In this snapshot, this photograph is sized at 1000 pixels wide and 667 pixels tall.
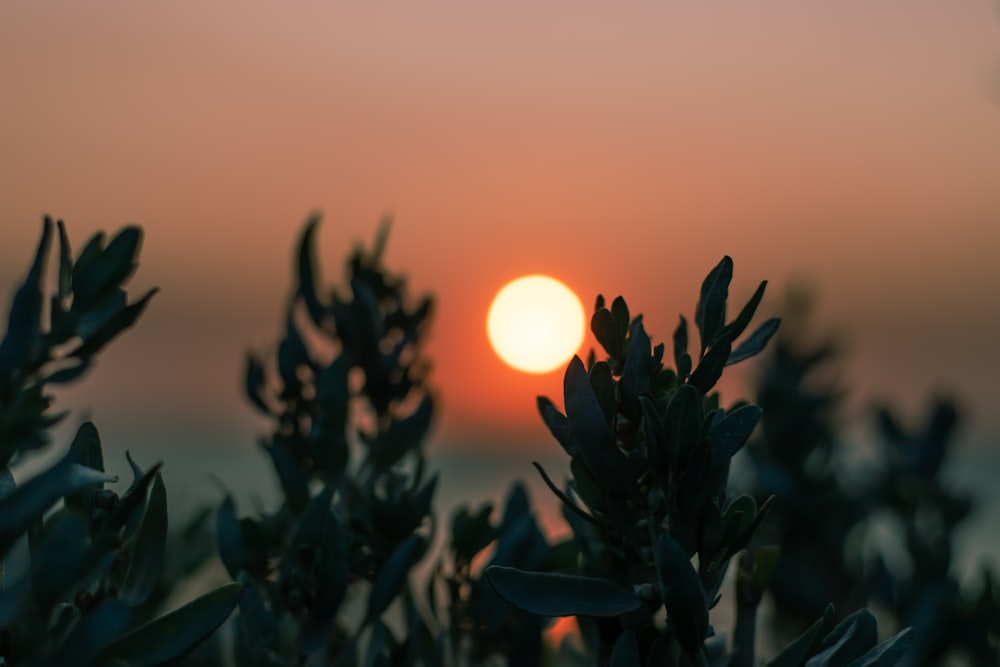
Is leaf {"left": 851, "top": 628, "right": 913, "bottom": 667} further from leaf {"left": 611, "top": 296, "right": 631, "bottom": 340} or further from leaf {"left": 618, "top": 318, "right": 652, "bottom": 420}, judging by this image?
leaf {"left": 611, "top": 296, "right": 631, "bottom": 340}

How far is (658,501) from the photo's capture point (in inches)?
67.8

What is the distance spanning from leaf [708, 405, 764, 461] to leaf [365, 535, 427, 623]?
0.79 meters

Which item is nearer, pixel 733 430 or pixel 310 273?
pixel 733 430

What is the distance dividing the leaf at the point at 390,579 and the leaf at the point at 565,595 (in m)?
0.55

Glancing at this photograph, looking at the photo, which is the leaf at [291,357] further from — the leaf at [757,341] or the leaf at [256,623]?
the leaf at [757,341]

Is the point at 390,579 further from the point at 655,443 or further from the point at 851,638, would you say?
the point at 851,638

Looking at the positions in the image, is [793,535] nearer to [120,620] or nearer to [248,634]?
[248,634]

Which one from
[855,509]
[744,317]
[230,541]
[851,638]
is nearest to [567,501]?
[744,317]

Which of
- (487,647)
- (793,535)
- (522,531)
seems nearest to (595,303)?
(522,531)

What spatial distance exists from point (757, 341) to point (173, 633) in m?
1.20

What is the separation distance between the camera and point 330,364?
8.23 ft

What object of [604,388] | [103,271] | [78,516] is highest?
[103,271]

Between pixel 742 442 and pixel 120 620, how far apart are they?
1052 mm

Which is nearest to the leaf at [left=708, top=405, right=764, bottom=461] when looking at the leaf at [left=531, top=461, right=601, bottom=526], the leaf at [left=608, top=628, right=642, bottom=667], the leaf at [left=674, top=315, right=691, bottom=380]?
the leaf at [left=674, top=315, right=691, bottom=380]
